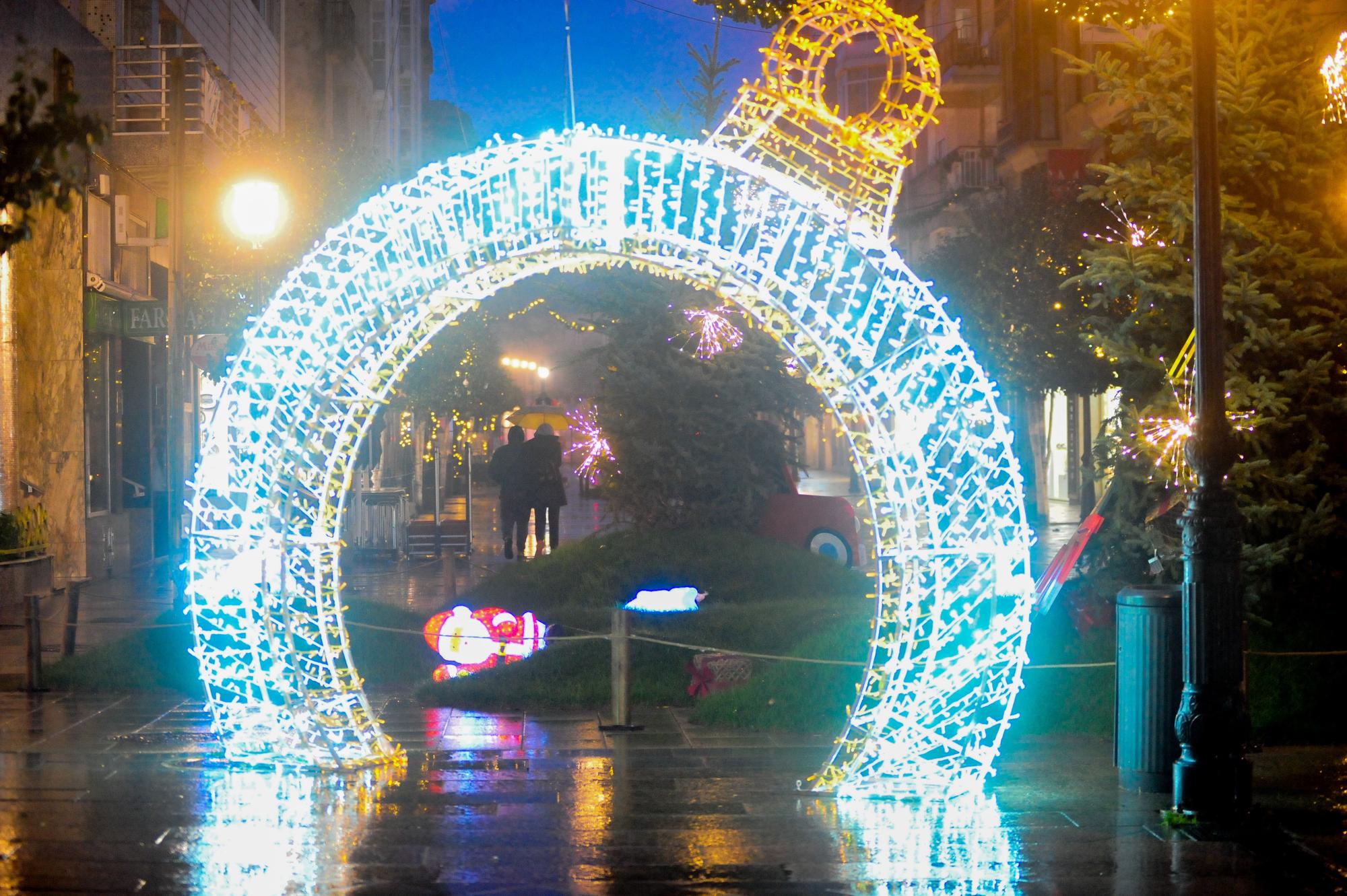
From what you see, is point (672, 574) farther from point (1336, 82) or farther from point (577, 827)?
point (577, 827)

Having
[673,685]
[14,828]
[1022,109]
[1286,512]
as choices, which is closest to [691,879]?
[14,828]

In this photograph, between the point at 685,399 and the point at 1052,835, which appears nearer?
the point at 1052,835

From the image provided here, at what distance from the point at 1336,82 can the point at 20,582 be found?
1289 cm

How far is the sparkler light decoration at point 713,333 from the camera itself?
1614 centimetres

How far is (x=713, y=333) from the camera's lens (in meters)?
16.3

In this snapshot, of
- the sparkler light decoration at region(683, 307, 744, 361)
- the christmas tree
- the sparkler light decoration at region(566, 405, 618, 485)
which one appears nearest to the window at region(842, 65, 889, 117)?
the sparkler light decoration at region(566, 405, 618, 485)

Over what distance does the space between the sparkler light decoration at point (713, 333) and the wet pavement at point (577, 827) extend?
24.3 ft

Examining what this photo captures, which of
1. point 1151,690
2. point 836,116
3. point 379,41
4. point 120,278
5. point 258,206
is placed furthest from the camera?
point 379,41

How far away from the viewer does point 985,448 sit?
7.76 meters

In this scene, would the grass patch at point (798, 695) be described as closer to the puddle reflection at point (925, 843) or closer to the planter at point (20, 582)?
the puddle reflection at point (925, 843)

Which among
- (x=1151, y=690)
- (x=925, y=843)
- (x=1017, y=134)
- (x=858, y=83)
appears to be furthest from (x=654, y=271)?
(x=858, y=83)

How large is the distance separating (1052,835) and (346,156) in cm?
1862

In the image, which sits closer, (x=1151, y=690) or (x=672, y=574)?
(x=1151, y=690)

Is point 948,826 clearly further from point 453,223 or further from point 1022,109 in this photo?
point 1022,109
